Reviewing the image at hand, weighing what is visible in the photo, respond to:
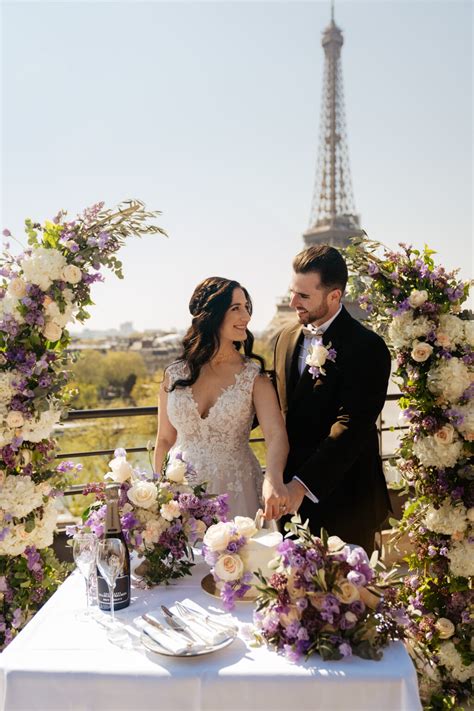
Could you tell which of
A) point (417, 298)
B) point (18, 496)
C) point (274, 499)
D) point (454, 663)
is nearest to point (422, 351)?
point (417, 298)

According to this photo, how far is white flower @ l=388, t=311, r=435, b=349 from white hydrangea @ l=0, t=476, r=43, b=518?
1720 mm

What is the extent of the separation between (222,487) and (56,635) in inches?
51.8

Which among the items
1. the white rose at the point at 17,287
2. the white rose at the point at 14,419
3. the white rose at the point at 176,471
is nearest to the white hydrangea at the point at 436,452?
the white rose at the point at 176,471

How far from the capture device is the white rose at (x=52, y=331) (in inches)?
102

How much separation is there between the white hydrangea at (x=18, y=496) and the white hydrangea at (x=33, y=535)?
0.09 m

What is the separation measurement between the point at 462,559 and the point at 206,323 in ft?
5.04

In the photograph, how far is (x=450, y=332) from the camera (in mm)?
2594

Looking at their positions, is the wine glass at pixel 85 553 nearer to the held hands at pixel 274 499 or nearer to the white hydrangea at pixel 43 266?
the held hands at pixel 274 499

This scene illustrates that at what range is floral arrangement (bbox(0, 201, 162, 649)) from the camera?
8.39ft

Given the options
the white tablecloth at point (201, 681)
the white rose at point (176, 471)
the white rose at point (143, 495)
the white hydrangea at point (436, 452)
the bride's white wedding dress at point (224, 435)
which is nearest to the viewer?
the white tablecloth at point (201, 681)

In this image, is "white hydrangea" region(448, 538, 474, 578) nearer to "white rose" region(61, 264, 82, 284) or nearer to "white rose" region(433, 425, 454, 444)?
"white rose" region(433, 425, 454, 444)

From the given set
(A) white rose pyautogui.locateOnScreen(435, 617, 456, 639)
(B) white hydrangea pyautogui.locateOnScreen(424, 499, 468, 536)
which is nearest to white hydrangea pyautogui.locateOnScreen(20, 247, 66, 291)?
(B) white hydrangea pyautogui.locateOnScreen(424, 499, 468, 536)

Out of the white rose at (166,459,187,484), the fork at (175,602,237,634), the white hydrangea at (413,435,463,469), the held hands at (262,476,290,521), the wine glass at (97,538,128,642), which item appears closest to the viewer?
the fork at (175,602,237,634)

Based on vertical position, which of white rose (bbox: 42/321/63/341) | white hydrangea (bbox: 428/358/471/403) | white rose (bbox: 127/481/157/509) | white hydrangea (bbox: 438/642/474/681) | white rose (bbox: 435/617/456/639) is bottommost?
white hydrangea (bbox: 438/642/474/681)
